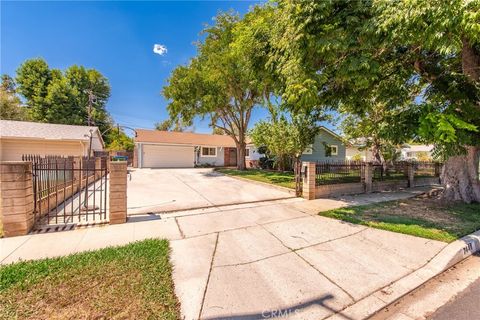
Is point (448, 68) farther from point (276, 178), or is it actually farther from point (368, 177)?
point (276, 178)

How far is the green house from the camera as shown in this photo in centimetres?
2256

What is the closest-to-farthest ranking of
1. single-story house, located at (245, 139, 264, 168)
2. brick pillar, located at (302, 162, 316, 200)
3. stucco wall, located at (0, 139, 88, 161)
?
brick pillar, located at (302, 162, 316, 200) < stucco wall, located at (0, 139, 88, 161) < single-story house, located at (245, 139, 264, 168)

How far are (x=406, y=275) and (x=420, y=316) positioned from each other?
0.90m

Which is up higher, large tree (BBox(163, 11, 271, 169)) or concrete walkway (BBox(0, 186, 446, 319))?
large tree (BBox(163, 11, 271, 169))

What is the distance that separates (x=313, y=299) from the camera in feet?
8.82

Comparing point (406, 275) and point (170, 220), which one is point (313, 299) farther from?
point (170, 220)

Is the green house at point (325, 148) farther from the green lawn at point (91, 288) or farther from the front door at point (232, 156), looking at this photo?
the green lawn at point (91, 288)

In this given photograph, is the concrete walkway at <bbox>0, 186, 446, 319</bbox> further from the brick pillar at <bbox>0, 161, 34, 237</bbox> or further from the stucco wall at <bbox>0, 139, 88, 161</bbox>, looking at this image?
the stucco wall at <bbox>0, 139, 88, 161</bbox>

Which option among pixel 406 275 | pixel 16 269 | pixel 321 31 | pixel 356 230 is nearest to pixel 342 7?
pixel 321 31

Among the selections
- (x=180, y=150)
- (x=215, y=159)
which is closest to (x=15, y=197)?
(x=180, y=150)

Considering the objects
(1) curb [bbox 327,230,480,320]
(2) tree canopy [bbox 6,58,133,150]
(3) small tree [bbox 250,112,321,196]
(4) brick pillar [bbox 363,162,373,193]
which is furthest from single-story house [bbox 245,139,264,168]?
(1) curb [bbox 327,230,480,320]

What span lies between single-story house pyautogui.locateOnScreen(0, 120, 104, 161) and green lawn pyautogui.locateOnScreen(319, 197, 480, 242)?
651 inches

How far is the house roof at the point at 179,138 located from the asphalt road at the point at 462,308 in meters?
Answer: 23.0

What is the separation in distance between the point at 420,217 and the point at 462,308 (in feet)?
14.1
